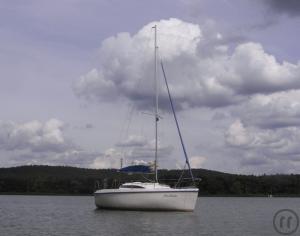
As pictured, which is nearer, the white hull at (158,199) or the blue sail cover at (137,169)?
the white hull at (158,199)

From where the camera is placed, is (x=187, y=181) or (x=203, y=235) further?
(x=187, y=181)

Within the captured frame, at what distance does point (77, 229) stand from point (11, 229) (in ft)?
17.1

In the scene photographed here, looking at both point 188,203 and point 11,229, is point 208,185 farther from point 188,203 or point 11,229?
point 11,229

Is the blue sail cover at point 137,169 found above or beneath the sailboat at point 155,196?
above

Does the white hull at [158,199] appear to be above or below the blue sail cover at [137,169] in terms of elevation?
below

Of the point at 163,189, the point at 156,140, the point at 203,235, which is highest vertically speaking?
the point at 156,140

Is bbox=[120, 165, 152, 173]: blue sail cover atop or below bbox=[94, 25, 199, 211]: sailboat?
atop

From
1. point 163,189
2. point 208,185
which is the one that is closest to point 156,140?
point 163,189

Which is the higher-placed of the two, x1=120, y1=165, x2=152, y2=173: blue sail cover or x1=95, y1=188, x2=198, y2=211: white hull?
x1=120, y1=165, x2=152, y2=173: blue sail cover

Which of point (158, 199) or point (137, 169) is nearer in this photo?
point (158, 199)

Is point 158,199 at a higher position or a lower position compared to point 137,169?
lower

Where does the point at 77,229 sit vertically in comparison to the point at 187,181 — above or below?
below

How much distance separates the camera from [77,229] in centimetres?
5122

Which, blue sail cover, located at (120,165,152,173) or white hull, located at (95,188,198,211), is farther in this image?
blue sail cover, located at (120,165,152,173)
